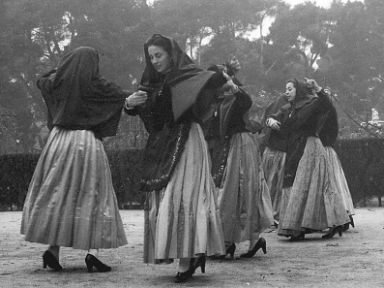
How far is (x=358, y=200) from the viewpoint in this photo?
1581 cm

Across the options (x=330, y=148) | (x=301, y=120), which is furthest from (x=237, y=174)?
(x=330, y=148)

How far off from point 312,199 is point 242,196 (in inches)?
74.7

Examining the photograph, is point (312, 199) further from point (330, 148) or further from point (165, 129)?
point (165, 129)

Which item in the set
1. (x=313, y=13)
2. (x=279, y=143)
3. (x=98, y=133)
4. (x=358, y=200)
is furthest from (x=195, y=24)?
(x=98, y=133)

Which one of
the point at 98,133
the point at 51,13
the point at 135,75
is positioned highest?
the point at 51,13

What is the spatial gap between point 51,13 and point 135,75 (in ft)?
12.8

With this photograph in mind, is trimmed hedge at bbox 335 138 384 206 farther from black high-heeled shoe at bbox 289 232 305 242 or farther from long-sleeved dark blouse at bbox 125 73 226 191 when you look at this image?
long-sleeved dark blouse at bbox 125 73 226 191

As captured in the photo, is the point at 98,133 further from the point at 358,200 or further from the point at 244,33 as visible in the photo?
the point at 244,33

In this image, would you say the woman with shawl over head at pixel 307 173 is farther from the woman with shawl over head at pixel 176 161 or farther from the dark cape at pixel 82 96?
the woman with shawl over head at pixel 176 161

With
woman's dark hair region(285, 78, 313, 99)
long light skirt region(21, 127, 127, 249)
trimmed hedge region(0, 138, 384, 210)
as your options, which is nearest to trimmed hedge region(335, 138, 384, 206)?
trimmed hedge region(0, 138, 384, 210)

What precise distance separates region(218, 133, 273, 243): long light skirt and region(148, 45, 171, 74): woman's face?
1.63m

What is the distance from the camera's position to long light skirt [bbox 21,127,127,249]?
5520 mm

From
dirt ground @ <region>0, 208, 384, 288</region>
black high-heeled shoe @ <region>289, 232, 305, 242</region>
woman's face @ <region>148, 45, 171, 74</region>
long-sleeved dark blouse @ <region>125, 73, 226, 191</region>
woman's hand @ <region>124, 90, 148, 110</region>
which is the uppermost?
woman's face @ <region>148, 45, 171, 74</region>

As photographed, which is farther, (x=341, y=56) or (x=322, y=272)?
(x=341, y=56)
